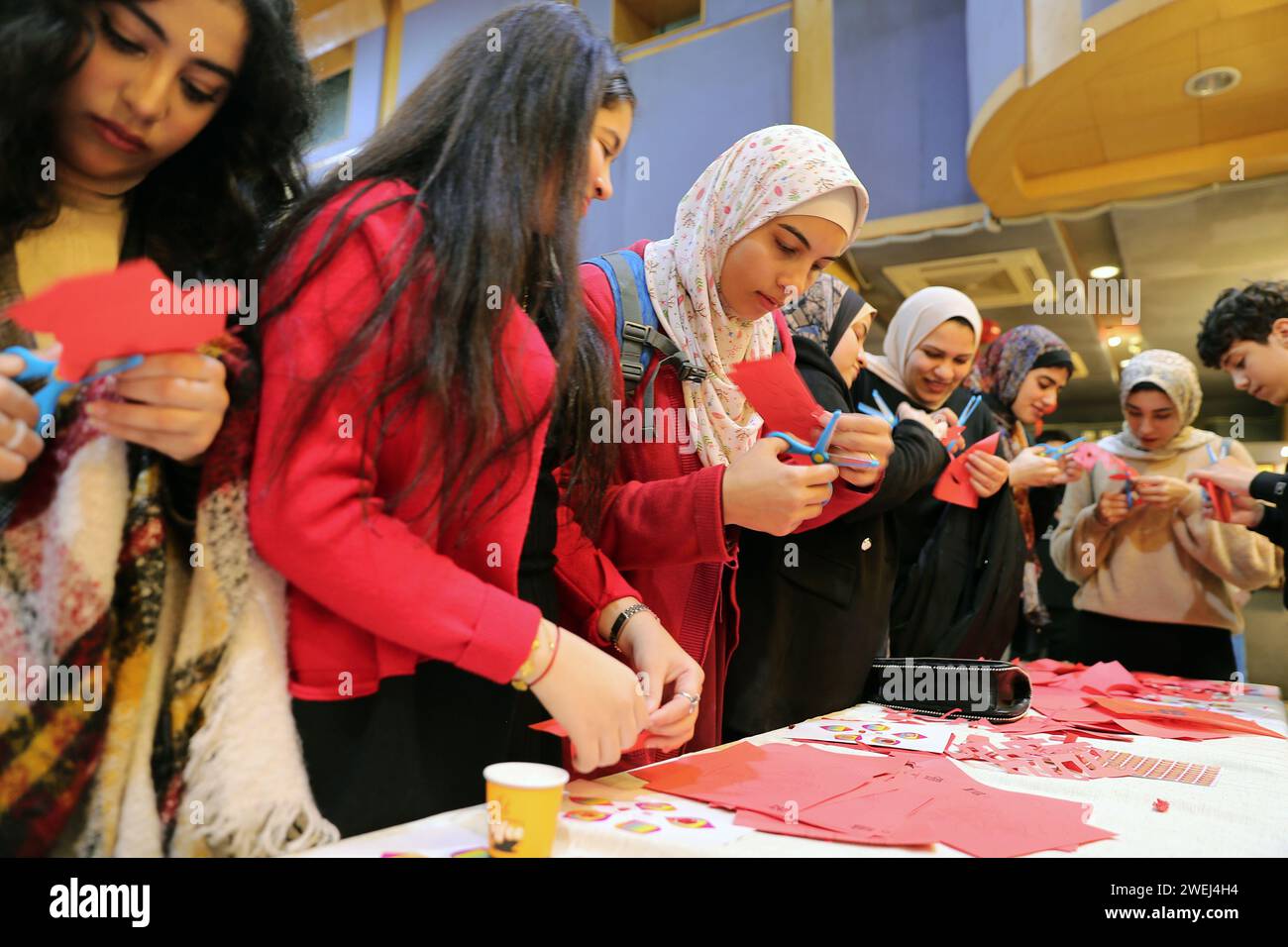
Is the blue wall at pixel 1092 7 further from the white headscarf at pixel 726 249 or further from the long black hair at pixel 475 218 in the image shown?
the long black hair at pixel 475 218

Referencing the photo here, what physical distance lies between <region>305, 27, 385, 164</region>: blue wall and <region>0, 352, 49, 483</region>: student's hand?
4930mm

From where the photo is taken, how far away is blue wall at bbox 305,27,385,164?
5.08 meters

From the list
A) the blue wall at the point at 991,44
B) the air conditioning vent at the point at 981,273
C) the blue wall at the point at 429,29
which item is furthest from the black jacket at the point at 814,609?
the blue wall at the point at 429,29

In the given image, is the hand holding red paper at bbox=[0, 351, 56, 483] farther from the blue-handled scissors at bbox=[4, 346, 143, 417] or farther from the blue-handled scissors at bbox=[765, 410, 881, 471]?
the blue-handled scissors at bbox=[765, 410, 881, 471]

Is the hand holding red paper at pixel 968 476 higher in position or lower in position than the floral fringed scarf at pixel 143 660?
higher

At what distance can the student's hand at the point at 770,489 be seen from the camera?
1.22 m

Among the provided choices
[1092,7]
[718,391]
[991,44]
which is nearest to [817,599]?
[718,391]

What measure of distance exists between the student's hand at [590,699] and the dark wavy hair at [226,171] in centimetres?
51

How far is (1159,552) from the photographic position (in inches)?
101

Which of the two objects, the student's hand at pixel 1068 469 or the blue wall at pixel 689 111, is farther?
the blue wall at pixel 689 111

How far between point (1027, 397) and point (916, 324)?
90 cm

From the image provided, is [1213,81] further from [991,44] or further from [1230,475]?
[1230,475]
